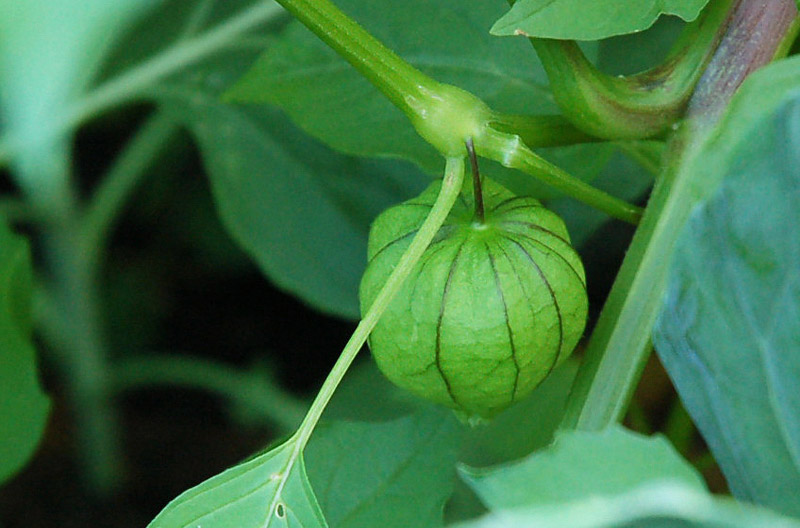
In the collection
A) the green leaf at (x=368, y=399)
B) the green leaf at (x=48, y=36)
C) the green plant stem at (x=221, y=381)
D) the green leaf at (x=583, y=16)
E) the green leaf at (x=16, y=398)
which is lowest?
the green plant stem at (x=221, y=381)

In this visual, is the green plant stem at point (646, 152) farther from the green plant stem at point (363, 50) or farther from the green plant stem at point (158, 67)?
the green plant stem at point (158, 67)

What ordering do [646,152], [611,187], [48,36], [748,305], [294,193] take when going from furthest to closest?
[294,193] → [611,187] → [646,152] → [748,305] → [48,36]

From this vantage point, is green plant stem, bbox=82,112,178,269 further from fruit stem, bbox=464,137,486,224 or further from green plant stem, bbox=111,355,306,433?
fruit stem, bbox=464,137,486,224

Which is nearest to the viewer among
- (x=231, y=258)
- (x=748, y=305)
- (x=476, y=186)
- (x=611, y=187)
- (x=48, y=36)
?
(x=48, y=36)

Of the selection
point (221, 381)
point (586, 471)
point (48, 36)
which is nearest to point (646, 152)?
point (586, 471)

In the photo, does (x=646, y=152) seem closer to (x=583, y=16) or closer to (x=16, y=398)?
(x=583, y=16)

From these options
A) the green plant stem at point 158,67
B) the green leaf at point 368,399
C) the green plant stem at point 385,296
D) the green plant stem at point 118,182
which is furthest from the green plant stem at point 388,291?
the green plant stem at point 118,182

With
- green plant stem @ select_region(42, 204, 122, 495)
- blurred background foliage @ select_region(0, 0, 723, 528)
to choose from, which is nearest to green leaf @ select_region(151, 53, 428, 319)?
blurred background foliage @ select_region(0, 0, 723, 528)
